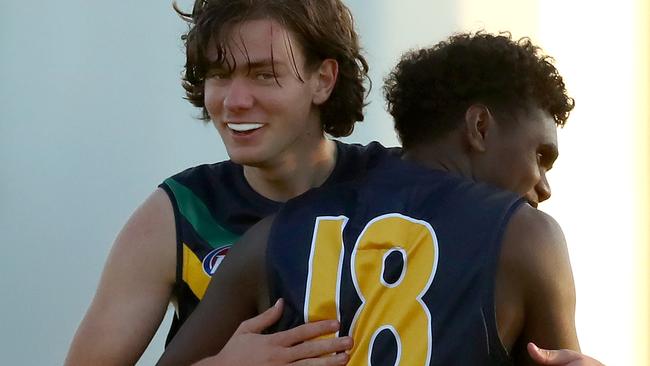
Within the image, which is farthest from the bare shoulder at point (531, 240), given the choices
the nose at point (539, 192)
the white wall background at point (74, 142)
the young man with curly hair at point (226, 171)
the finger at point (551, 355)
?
the white wall background at point (74, 142)

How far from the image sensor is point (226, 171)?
218cm

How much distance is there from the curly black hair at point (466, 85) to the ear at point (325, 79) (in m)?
0.18

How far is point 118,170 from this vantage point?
2895mm

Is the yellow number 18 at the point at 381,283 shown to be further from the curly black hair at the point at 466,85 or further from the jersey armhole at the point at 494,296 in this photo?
the curly black hair at the point at 466,85

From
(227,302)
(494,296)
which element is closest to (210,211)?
(227,302)

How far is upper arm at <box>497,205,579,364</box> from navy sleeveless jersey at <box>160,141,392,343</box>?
494mm

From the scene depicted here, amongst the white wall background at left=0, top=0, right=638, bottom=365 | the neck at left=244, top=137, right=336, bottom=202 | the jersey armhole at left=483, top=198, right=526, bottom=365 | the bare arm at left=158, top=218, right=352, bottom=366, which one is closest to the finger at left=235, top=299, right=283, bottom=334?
the bare arm at left=158, top=218, right=352, bottom=366

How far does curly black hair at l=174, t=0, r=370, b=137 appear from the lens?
2055 mm

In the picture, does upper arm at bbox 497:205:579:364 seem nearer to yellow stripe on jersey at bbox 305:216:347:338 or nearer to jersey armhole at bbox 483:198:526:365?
jersey armhole at bbox 483:198:526:365

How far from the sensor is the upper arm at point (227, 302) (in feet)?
5.38

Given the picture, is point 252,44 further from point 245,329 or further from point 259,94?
point 245,329

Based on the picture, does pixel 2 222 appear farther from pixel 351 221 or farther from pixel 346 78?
pixel 351 221

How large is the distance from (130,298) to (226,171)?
0.29 m

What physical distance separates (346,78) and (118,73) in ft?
2.65
